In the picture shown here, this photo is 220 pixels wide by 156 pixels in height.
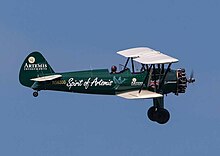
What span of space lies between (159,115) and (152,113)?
0.56m

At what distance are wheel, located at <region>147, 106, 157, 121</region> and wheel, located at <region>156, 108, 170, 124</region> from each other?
22 centimetres

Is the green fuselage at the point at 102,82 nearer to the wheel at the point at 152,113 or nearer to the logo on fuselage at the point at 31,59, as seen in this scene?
the logo on fuselage at the point at 31,59

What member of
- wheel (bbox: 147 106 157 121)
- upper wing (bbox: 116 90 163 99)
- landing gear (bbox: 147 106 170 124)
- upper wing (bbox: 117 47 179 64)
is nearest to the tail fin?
upper wing (bbox: 117 47 179 64)

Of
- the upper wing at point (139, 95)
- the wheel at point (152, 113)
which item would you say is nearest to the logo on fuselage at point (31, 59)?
the upper wing at point (139, 95)

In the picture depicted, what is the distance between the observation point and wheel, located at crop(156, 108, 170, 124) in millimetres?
43466

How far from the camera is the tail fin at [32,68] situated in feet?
145

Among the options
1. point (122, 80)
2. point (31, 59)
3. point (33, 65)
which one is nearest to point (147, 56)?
point (122, 80)

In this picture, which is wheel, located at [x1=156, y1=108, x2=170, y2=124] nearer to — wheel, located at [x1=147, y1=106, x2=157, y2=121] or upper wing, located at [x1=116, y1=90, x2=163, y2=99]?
wheel, located at [x1=147, y1=106, x2=157, y2=121]

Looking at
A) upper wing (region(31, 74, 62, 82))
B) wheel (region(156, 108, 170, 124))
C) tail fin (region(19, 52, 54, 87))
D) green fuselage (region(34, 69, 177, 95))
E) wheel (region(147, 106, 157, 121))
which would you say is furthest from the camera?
tail fin (region(19, 52, 54, 87))

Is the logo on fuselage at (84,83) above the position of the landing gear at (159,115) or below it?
above

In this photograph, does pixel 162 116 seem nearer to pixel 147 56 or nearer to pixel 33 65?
pixel 147 56

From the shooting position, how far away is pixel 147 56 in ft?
145

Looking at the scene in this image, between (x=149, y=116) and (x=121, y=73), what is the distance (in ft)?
9.04

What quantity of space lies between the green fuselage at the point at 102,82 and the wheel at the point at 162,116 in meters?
1.17
